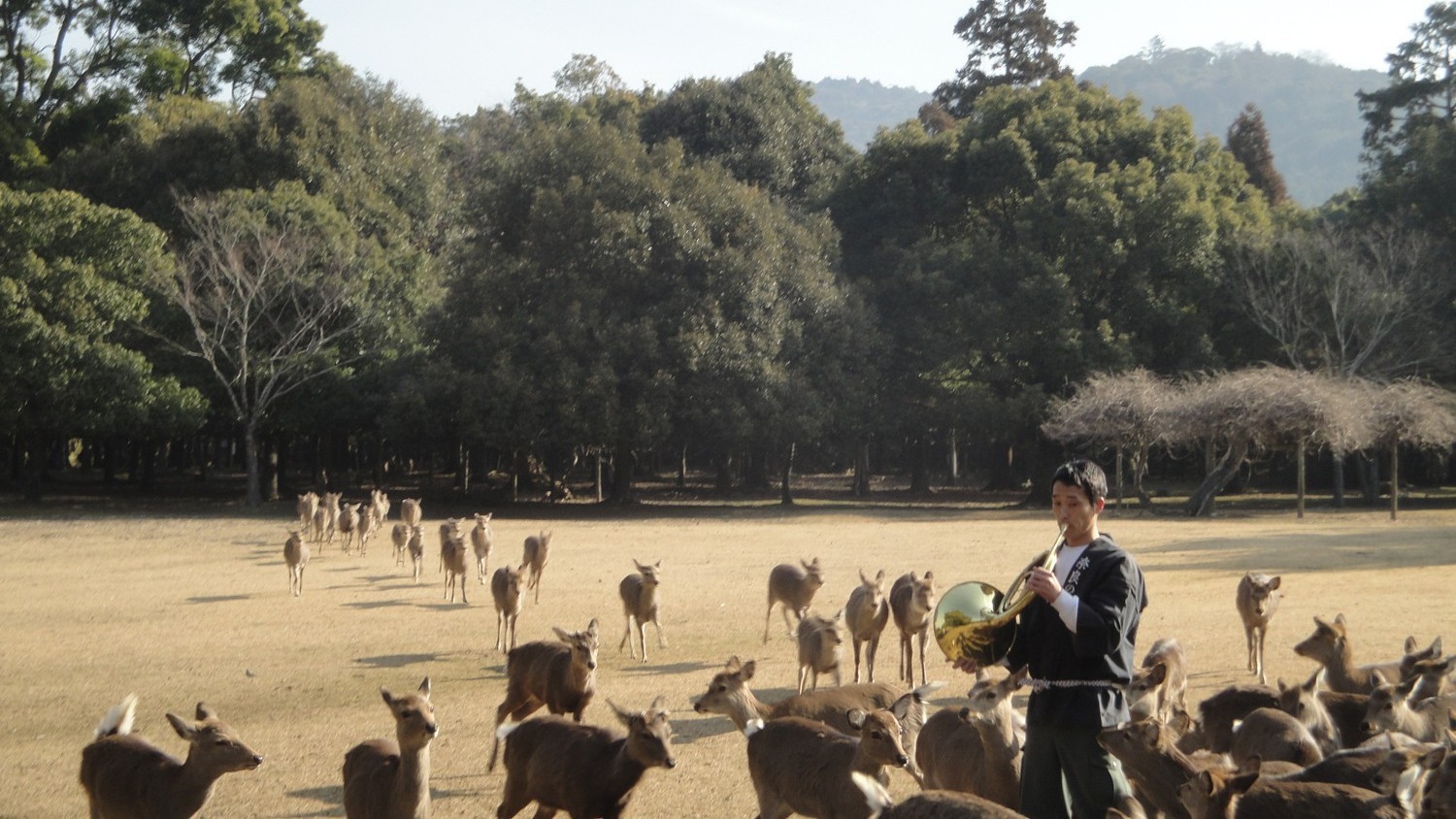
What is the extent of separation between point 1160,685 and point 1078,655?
2.57m

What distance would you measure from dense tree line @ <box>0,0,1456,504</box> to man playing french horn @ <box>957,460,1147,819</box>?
28107mm

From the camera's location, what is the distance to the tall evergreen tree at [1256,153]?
178 feet

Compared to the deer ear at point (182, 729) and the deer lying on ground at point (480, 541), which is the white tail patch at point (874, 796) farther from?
the deer lying on ground at point (480, 541)

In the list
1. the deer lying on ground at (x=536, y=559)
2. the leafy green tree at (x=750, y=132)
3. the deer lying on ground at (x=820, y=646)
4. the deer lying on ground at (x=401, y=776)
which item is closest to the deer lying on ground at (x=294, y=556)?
the deer lying on ground at (x=536, y=559)

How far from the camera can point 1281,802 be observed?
5309mm

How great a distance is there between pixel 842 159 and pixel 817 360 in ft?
39.9

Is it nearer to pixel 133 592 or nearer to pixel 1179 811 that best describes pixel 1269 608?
pixel 1179 811

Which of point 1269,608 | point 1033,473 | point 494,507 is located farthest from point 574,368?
point 1269,608

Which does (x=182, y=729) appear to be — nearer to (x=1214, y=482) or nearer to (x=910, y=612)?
(x=910, y=612)

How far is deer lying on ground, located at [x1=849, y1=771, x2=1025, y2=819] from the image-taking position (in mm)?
4605

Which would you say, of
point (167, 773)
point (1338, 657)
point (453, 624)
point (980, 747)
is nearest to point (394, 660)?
point (453, 624)

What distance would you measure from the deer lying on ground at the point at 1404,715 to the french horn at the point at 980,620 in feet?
10.2

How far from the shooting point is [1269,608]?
1095 centimetres

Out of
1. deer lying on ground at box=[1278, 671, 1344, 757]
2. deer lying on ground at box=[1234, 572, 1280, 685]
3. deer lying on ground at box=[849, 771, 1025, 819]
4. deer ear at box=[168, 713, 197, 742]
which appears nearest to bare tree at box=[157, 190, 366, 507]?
deer lying on ground at box=[1234, 572, 1280, 685]
